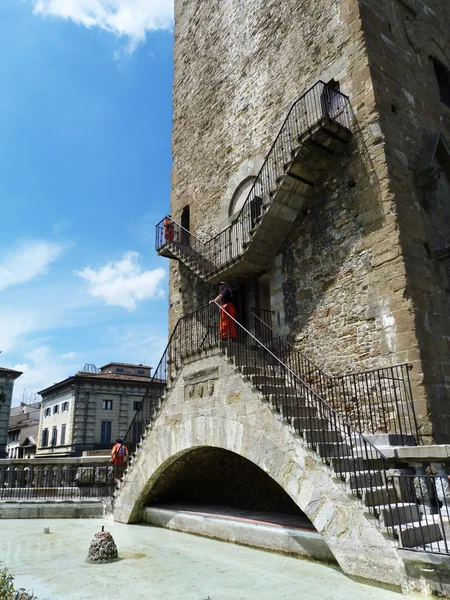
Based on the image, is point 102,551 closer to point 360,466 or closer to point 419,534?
point 360,466

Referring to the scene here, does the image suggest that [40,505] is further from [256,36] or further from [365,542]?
[256,36]

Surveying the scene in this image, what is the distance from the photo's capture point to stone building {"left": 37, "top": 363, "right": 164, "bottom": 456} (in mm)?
36562

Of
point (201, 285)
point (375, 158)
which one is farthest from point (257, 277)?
point (375, 158)

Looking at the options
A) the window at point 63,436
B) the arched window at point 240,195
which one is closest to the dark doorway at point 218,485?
the arched window at point 240,195

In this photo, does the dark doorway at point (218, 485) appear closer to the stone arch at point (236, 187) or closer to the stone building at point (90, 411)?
the stone arch at point (236, 187)

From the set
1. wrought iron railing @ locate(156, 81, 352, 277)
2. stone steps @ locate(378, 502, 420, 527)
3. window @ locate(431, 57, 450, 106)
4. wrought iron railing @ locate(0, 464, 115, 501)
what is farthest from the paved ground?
window @ locate(431, 57, 450, 106)

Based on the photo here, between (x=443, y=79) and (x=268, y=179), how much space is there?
5.94 meters

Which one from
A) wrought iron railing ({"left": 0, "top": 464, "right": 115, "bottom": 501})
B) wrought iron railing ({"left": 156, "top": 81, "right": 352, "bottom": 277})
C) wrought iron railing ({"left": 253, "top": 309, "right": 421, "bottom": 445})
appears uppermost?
wrought iron railing ({"left": 156, "top": 81, "right": 352, "bottom": 277})

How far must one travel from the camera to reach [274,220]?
11.1m

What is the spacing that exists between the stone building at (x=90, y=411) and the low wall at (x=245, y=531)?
26.7m

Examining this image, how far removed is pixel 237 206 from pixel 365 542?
10559 mm

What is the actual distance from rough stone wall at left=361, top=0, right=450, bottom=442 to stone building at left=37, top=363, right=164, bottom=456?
29.1 m

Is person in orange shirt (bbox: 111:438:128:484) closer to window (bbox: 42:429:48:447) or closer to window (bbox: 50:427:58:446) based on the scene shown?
window (bbox: 50:427:58:446)

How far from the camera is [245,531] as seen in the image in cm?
768
